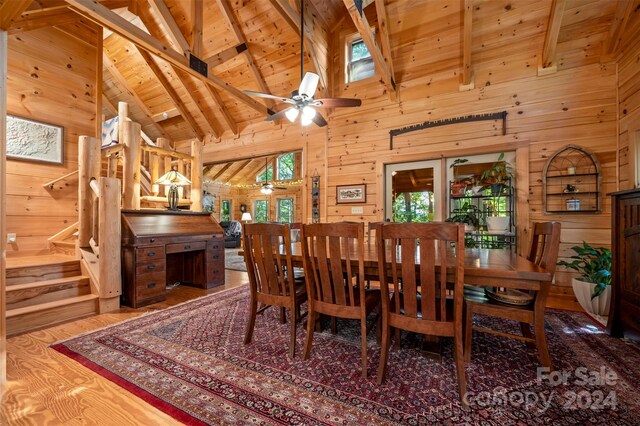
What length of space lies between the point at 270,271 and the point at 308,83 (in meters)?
2.15

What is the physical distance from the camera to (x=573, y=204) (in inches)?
136

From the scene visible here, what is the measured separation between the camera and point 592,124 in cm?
340

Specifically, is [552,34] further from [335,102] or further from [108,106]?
[108,106]

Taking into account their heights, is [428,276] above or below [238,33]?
below

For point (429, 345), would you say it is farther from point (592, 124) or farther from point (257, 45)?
point (257, 45)

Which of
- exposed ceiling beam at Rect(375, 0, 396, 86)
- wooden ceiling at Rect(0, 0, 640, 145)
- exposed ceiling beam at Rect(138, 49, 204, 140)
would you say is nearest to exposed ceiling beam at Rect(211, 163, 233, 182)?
exposed ceiling beam at Rect(138, 49, 204, 140)

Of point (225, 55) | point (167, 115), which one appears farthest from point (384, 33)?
point (167, 115)

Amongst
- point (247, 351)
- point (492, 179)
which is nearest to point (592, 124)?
point (492, 179)

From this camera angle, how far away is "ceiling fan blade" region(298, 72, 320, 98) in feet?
9.73

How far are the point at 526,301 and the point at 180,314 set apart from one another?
303cm

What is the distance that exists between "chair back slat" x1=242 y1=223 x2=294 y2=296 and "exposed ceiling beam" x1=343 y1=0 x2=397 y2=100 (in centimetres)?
279

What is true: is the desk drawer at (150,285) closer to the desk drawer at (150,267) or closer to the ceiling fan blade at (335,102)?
the desk drawer at (150,267)

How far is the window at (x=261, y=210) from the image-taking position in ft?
42.3

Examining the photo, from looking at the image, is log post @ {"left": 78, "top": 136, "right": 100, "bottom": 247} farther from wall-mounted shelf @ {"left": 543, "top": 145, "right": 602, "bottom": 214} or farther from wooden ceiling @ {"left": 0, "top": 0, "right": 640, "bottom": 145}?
Answer: wall-mounted shelf @ {"left": 543, "top": 145, "right": 602, "bottom": 214}
